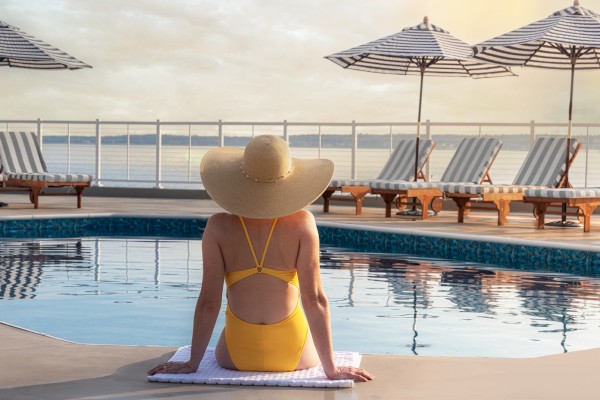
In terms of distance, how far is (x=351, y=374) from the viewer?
3.23 meters

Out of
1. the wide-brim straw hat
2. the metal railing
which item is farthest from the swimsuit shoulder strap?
the metal railing

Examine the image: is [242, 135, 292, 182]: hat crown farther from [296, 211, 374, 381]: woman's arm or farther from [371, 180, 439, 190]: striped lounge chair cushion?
[371, 180, 439, 190]: striped lounge chair cushion

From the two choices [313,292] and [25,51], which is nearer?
[313,292]

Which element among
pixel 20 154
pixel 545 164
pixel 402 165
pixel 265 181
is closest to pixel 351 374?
pixel 265 181

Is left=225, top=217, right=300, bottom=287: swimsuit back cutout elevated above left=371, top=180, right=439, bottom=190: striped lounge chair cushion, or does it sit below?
below

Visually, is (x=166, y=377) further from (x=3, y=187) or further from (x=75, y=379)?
(x=3, y=187)

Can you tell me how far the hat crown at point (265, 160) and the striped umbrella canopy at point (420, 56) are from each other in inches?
325

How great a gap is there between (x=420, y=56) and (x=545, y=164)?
5.88 feet

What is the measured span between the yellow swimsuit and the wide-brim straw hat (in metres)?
0.25

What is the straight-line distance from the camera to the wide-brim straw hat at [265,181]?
10.1 feet

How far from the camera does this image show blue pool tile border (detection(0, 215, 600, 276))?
787 centimetres

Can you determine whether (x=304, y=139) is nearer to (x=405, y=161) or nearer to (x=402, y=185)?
(x=405, y=161)

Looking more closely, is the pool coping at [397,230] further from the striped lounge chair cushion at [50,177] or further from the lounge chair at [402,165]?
the lounge chair at [402,165]

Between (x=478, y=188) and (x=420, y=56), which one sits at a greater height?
(x=420, y=56)
